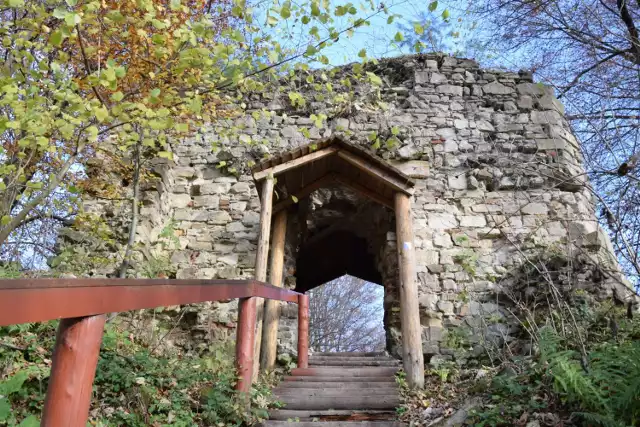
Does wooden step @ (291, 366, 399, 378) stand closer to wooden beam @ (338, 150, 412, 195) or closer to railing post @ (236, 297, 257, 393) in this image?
railing post @ (236, 297, 257, 393)

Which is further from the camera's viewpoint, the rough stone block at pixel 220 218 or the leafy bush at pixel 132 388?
the rough stone block at pixel 220 218

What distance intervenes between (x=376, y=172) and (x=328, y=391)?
249 cm

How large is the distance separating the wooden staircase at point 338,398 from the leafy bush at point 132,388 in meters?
0.25

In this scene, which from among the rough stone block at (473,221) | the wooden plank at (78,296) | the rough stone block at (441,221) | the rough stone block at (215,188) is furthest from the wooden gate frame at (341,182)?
the wooden plank at (78,296)

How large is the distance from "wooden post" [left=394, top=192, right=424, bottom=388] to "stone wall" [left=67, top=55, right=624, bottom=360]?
89cm

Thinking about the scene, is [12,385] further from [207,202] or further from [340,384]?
[207,202]

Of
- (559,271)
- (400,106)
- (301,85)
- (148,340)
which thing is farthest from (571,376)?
(301,85)

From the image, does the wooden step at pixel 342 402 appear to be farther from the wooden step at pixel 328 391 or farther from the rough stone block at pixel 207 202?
the rough stone block at pixel 207 202

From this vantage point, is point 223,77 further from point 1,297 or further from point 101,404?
point 1,297

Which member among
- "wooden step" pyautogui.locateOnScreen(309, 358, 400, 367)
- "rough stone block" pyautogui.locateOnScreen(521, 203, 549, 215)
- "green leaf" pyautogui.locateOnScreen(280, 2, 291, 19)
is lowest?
"wooden step" pyautogui.locateOnScreen(309, 358, 400, 367)

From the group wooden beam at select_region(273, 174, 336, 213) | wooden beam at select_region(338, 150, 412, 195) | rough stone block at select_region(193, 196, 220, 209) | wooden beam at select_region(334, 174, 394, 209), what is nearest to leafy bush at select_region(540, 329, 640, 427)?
wooden beam at select_region(338, 150, 412, 195)

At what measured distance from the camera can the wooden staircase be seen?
11.5 ft

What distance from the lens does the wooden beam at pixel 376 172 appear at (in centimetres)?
521

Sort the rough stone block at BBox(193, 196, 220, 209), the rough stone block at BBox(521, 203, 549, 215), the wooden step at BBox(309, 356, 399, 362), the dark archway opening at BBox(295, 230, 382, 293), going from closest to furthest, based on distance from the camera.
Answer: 1. the wooden step at BBox(309, 356, 399, 362)
2. the rough stone block at BBox(521, 203, 549, 215)
3. the rough stone block at BBox(193, 196, 220, 209)
4. the dark archway opening at BBox(295, 230, 382, 293)
